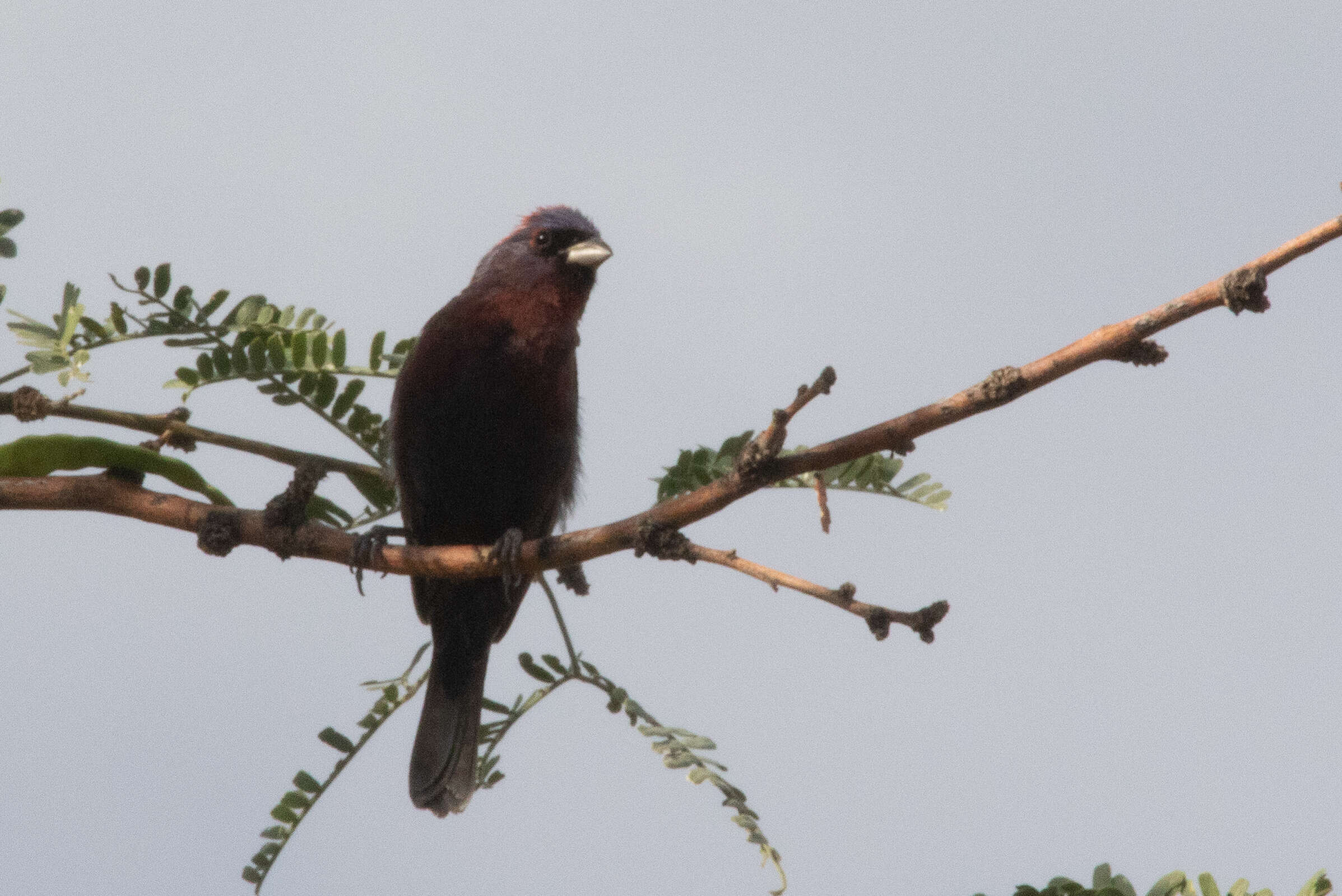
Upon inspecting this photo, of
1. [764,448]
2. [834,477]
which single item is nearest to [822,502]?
[764,448]

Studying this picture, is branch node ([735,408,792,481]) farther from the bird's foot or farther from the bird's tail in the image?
the bird's tail

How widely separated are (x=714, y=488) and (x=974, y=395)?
556 millimetres

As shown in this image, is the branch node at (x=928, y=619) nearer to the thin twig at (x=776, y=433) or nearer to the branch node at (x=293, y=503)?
the thin twig at (x=776, y=433)

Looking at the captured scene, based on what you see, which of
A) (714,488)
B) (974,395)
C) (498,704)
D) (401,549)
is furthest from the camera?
(498,704)

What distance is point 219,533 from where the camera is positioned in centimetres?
328

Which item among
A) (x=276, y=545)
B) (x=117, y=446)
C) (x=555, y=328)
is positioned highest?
(x=555, y=328)

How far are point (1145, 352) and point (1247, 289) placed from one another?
0.22 meters

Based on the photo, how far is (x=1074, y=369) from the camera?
2.41m

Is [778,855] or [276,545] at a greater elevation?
[276,545]

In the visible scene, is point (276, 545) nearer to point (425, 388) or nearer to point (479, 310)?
point (425, 388)

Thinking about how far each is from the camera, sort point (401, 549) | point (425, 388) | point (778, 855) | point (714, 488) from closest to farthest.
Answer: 1. point (714, 488)
2. point (778, 855)
3. point (401, 549)
4. point (425, 388)

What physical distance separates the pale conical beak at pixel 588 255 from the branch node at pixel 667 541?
2876 mm

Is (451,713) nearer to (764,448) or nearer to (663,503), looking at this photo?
(663,503)

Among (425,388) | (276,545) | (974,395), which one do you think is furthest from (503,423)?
(974,395)
